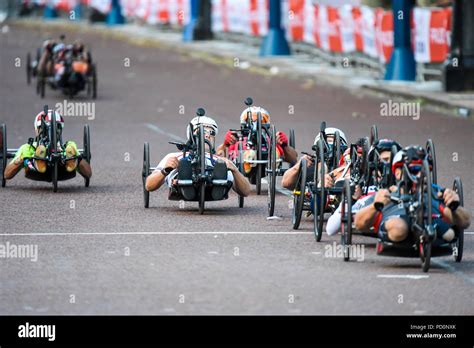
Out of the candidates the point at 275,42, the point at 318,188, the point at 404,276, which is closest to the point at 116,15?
the point at 275,42

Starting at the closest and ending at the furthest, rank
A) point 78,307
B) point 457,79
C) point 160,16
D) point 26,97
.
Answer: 1. point 78,307
2. point 457,79
3. point 26,97
4. point 160,16

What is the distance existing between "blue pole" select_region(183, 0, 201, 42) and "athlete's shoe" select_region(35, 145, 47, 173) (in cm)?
3163

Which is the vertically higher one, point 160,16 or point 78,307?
point 160,16

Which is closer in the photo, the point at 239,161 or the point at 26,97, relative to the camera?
the point at 239,161

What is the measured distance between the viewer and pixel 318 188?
12.9m

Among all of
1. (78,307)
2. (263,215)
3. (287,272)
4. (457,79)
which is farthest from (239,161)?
(457,79)

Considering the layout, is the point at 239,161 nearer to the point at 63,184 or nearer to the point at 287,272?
the point at 63,184

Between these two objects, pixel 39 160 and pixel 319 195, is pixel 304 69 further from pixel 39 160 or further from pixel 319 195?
pixel 319 195

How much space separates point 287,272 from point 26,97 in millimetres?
19439

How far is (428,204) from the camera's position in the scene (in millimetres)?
11195

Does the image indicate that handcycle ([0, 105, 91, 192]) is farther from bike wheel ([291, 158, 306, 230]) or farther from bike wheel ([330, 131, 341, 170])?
bike wheel ([330, 131, 341, 170])

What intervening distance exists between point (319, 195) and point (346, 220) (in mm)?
860

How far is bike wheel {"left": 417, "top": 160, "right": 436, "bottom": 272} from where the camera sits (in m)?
11.2

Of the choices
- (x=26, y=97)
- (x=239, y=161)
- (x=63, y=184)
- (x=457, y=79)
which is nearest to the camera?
(x=239, y=161)
